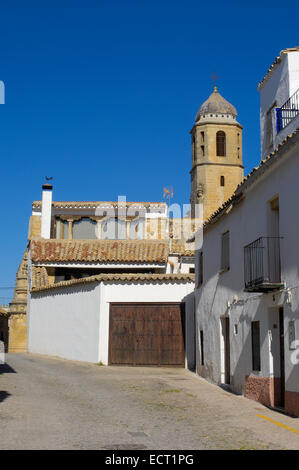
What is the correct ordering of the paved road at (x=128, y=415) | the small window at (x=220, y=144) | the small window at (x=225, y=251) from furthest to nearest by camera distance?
the small window at (x=220, y=144) < the small window at (x=225, y=251) < the paved road at (x=128, y=415)

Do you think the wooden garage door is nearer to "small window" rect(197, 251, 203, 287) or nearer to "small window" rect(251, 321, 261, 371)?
"small window" rect(197, 251, 203, 287)

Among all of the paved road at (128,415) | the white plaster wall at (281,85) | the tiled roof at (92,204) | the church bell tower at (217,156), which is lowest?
the paved road at (128,415)

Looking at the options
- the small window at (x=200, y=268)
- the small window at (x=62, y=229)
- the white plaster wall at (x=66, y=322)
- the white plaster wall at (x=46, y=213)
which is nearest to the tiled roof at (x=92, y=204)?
the small window at (x=62, y=229)

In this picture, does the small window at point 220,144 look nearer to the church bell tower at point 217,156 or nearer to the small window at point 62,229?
the church bell tower at point 217,156

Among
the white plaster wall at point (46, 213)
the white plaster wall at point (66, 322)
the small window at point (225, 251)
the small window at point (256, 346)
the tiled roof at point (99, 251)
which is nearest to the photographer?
the small window at point (256, 346)

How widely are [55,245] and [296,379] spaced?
23.4m

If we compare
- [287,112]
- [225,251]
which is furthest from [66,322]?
[287,112]

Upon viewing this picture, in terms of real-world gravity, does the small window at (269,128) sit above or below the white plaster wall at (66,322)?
above

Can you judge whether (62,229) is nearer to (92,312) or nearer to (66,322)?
(66,322)

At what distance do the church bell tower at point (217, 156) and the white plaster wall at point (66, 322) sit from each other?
28344 mm

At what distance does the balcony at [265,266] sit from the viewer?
42.6 feet

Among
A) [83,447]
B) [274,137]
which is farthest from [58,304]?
[83,447]

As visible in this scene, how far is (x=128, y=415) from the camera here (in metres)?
11.4
